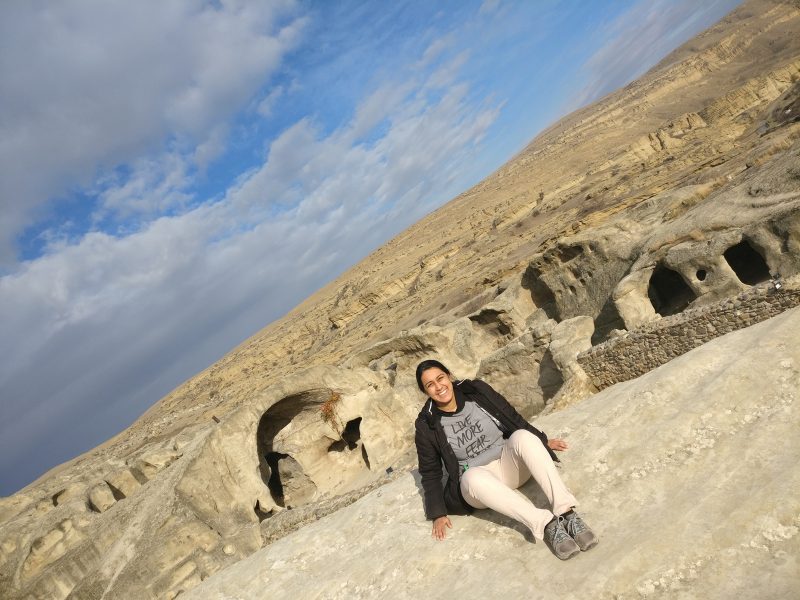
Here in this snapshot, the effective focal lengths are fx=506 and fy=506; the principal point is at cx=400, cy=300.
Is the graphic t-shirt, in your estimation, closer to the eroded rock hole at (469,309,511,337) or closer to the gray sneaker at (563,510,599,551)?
the gray sneaker at (563,510,599,551)

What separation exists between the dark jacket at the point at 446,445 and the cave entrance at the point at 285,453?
373 inches

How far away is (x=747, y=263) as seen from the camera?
13.1 metres

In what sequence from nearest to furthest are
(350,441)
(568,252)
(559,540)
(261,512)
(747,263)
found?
(559,540) → (261,512) → (747,263) → (350,441) → (568,252)

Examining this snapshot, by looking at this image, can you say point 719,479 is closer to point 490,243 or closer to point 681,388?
point 681,388

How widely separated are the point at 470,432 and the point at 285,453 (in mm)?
10816

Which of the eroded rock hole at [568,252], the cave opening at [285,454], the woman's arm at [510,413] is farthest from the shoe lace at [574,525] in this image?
the eroded rock hole at [568,252]

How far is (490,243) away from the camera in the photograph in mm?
44719

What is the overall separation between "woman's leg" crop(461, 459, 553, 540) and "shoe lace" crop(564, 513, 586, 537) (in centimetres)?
12

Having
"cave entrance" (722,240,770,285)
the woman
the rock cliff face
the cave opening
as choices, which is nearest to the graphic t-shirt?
the woman

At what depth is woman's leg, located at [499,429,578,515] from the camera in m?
3.64

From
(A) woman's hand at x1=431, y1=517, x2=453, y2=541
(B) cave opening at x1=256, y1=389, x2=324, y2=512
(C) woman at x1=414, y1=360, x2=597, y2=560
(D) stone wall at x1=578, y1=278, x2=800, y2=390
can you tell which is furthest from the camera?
(B) cave opening at x1=256, y1=389, x2=324, y2=512

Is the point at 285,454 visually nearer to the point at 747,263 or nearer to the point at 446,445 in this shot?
the point at 446,445

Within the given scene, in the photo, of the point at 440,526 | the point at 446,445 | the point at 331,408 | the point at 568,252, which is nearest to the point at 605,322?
the point at 568,252

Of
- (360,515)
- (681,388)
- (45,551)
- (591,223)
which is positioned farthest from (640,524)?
(591,223)
